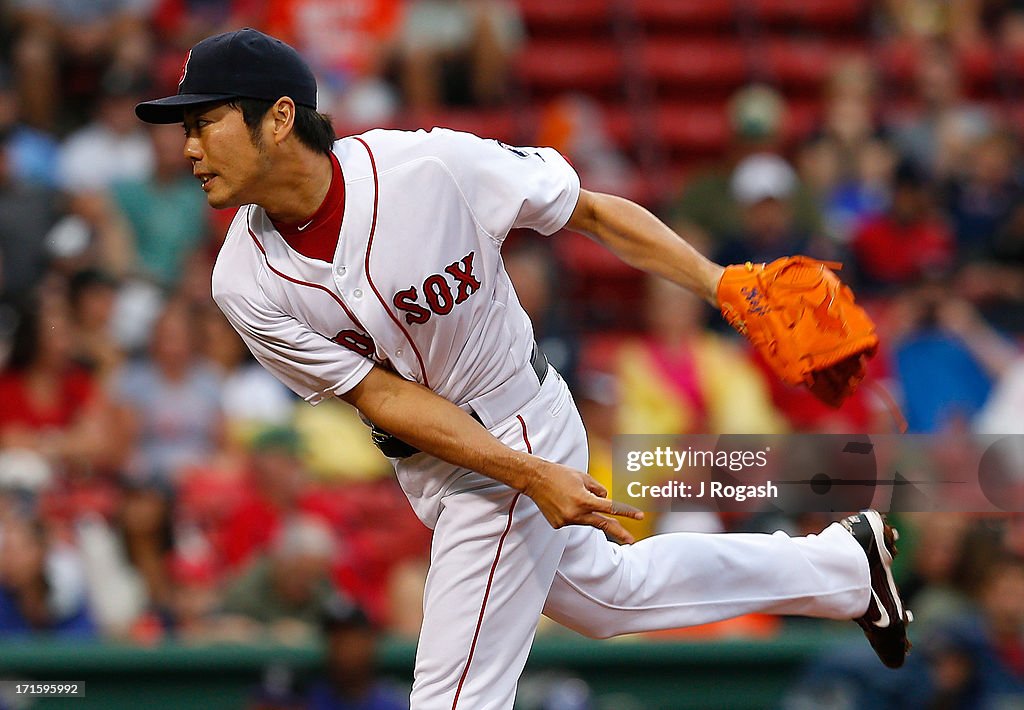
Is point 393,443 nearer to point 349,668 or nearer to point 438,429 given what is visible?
point 438,429

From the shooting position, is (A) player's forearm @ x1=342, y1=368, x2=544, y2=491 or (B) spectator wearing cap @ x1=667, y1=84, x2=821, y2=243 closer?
(A) player's forearm @ x1=342, y1=368, x2=544, y2=491

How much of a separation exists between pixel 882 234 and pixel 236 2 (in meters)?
3.77

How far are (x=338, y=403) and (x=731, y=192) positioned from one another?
7.98 ft

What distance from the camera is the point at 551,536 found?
11.8 ft

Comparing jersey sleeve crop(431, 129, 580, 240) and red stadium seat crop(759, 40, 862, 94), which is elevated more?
jersey sleeve crop(431, 129, 580, 240)

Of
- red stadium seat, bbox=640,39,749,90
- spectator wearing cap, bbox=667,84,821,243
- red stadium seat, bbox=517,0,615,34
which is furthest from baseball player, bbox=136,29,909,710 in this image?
red stadium seat, bbox=517,0,615,34

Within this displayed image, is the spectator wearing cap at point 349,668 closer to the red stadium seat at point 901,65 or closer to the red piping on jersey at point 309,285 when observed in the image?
the red piping on jersey at point 309,285

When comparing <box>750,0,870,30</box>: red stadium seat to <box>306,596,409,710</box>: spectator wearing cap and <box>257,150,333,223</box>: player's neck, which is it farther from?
<box>257,150,333,223</box>: player's neck

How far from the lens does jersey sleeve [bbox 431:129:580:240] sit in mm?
3449

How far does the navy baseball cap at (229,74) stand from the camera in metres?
3.23

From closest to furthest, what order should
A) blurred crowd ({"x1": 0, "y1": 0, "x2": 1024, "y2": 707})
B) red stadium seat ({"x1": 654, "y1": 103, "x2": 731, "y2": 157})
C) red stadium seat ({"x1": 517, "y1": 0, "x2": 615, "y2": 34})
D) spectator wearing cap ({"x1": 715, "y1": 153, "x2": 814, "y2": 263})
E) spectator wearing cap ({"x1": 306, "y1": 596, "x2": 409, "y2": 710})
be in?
spectator wearing cap ({"x1": 306, "y1": 596, "x2": 409, "y2": 710}) → blurred crowd ({"x1": 0, "y1": 0, "x2": 1024, "y2": 707}) → spectator wearing cap ({"x1": 715, "y1": 153, "x2": 814, "y2": 263}) → red stadium seat ({"x1": 654, "y1": 103, "x2": 731, "y2": 157}) → red stadium seat ({"x1": 517, "y1": 0, "x2": 615, "y2": 34})

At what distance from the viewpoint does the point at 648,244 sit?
3.58 meters

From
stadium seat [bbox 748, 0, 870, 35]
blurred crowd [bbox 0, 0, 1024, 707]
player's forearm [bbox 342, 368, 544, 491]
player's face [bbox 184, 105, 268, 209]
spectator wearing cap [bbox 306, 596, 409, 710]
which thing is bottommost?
spectator wearing cap [bbox 306, 596, 409, 710]

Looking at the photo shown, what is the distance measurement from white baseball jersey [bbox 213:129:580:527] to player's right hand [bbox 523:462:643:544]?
0.96 ft
